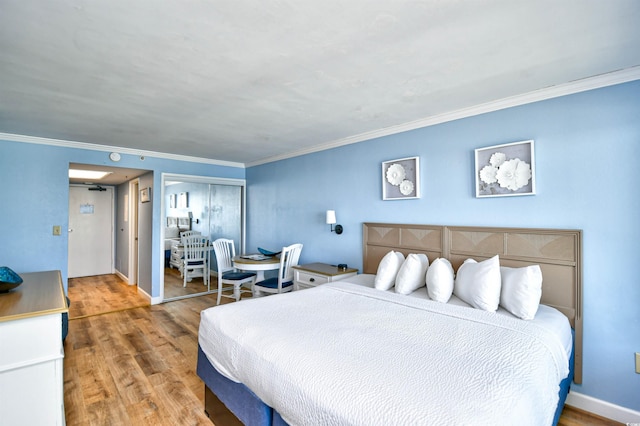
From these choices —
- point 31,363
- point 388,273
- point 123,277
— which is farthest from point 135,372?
point 123,277

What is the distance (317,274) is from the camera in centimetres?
354

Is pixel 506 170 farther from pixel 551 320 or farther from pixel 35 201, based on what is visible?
pixel 35 201

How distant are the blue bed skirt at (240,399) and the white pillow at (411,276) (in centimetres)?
110

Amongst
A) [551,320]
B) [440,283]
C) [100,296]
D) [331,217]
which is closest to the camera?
[551,320]

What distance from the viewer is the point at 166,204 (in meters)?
4.79

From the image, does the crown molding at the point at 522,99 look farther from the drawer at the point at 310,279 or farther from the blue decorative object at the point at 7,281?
→ the blue decorative object at the point at 7,281

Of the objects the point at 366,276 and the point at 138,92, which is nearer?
the point at 138,92

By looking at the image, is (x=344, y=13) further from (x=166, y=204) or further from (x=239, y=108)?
(x=166, y=204)

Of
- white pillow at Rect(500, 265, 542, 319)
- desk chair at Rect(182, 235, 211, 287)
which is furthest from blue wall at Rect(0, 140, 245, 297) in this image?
white pillow at Rect(500, 265, 542, 319)

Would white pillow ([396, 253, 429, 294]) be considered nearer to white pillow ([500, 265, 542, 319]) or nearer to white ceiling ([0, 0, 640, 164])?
white pillow ([500, 265, 542, 319])

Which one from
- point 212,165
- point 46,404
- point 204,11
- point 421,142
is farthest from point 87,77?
point 212,165

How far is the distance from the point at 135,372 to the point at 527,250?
338 cm

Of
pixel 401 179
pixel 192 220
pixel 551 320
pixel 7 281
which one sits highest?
pixel 401 179

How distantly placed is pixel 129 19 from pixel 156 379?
257 centimetres
